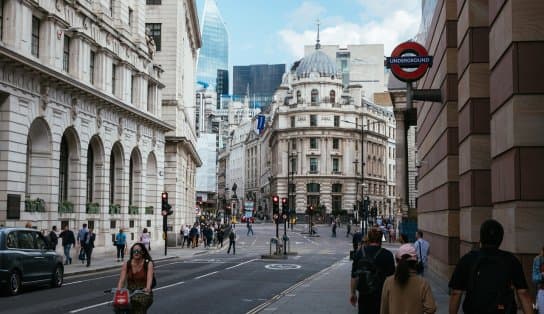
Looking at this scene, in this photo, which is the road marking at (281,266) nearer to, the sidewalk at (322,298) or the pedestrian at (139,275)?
the sidewalk at (322,298)

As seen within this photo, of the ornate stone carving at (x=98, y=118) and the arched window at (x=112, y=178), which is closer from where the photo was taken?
the ornate stone carving at (x=98, y=118)

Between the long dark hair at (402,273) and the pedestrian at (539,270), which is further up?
the long dark hair at (402,273)

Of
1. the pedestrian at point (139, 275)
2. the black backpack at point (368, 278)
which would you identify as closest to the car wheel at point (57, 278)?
the pedestrian at point (139, 275)

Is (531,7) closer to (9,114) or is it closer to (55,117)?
(9,114)

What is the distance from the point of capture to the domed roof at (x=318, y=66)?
132500 millimetres

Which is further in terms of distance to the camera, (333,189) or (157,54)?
(333,189)

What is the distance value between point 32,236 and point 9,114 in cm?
932

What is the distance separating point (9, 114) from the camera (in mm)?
29625

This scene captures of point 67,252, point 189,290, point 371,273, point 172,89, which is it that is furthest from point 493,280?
point 172,89

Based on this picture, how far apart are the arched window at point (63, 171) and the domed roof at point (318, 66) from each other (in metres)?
97.3

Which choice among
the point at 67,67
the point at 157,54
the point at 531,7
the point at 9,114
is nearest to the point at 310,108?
the point at 157,54

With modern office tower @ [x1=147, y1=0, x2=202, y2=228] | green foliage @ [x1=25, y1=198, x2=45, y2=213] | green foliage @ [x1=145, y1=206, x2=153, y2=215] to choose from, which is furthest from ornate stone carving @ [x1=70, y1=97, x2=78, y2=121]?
modern office tower @ [x1=147, y1=0, x2=202, y2=228]

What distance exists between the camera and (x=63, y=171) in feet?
123

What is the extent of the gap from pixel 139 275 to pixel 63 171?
29185 mm
